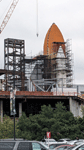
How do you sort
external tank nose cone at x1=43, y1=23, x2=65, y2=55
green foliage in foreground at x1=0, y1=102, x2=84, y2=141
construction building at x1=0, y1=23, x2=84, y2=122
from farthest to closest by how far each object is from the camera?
external tank nose cone at x1=43, y1=23, x2=65, y2=55, construction building at x1=0, y1=23, x2=84, y2=122, green foliage in foreground at x1=0, y1=102, x2=84, y2=141

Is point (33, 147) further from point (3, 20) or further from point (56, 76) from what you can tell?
point (3, 20)

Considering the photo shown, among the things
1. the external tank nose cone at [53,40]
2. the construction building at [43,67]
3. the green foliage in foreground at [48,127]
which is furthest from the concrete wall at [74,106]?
the external tank nose cone at [53,40]

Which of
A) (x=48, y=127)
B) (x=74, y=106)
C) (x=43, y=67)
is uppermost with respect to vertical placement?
(x=43, y=67)

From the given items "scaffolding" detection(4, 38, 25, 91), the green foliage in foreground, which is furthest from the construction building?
the green foliage in foreground

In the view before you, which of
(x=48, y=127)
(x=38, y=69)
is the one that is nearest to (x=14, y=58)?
(x=38, y=69)

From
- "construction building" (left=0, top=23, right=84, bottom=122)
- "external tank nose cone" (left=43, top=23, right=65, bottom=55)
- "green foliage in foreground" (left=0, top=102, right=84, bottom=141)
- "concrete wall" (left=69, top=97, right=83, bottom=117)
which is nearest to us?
"green foliage in foreground" (left=0, top=102, right=84, bottom=141)

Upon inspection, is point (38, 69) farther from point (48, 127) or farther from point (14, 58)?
point (48, 127)

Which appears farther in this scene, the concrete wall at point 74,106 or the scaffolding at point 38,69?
the scaffolding at point 38,69

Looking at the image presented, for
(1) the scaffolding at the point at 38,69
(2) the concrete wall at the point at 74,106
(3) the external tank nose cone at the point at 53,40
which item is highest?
(3) the external tank nose cone at the point at 53,40

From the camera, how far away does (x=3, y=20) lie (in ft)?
357

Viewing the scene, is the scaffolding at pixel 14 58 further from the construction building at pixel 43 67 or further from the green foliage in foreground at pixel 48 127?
the green foliage in foreground at pixel 48 127

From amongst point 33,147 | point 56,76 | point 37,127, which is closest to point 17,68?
point 56,76

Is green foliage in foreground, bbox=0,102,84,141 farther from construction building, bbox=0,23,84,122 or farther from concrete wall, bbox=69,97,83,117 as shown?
construction building, bbox=0,23,84,122

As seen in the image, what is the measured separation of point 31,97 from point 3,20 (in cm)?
4865
